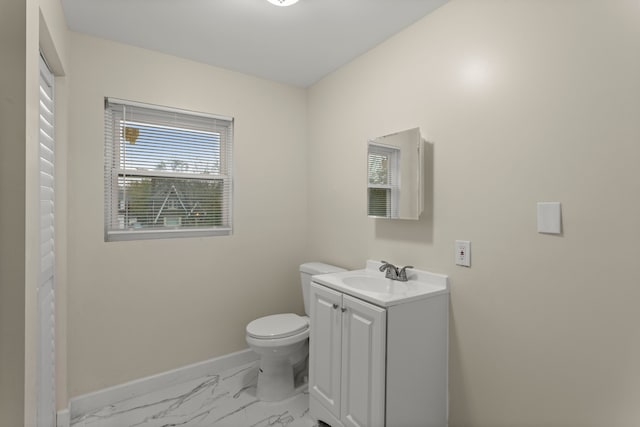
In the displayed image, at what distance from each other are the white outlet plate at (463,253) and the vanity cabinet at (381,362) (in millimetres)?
200

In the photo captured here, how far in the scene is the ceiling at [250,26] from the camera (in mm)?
1755

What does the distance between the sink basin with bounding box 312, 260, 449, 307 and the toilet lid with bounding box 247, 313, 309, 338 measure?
46cm

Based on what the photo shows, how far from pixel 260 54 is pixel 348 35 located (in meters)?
0.65

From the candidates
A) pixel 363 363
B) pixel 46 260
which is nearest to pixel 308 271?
pixel 363 363

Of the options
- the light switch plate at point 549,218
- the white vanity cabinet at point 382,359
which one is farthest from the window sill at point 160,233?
the light switch plate at point 549,218

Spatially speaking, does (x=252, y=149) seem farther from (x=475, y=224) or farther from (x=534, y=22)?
(x=534, y=22)

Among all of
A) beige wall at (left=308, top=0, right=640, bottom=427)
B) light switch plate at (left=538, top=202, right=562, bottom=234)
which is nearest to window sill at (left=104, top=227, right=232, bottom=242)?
beige wall at (left=308, top=0, right=640, bottom=427)

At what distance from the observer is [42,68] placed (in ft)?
5.16

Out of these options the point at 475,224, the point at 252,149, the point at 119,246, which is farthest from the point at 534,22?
the point at 119,246

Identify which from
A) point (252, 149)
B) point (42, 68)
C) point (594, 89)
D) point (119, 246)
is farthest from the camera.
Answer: point (252, 149)

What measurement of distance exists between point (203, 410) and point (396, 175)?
1897 millimetres

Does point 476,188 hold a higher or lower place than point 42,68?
lower
